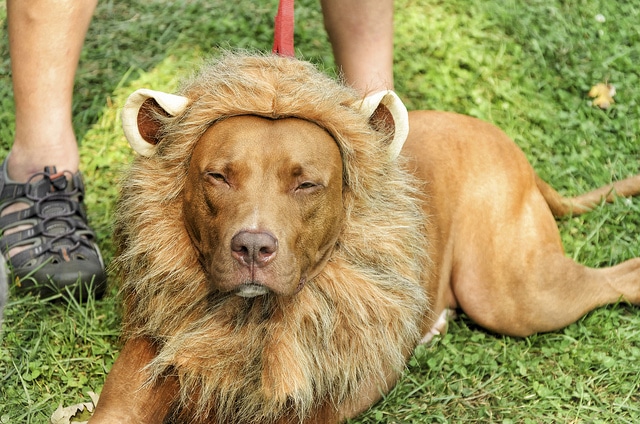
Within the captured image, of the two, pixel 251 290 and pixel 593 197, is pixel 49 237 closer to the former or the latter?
pixel 251 290

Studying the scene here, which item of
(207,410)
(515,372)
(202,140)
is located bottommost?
(515,372)

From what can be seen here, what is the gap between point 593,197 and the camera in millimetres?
4551

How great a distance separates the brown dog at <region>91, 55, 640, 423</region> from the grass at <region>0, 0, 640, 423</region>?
0.57 m

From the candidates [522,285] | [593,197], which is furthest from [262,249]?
[593,197]

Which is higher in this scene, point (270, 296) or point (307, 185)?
point (307, 185)

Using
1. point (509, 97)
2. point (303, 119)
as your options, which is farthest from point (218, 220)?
point (509, 97)

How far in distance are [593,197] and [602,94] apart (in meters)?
1.01

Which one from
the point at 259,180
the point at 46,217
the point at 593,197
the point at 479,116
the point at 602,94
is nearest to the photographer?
the point at 259,180

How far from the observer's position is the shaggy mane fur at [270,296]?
2809mm

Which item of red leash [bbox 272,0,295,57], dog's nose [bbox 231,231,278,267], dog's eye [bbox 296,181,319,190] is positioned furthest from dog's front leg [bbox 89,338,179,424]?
red leash [bbox 272,0,295,57]

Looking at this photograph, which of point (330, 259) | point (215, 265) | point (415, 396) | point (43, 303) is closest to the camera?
point (215, 265)

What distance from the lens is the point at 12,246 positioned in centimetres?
384

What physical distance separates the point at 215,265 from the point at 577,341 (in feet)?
6.42

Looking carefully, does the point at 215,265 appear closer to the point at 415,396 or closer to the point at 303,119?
the point at 303,119
